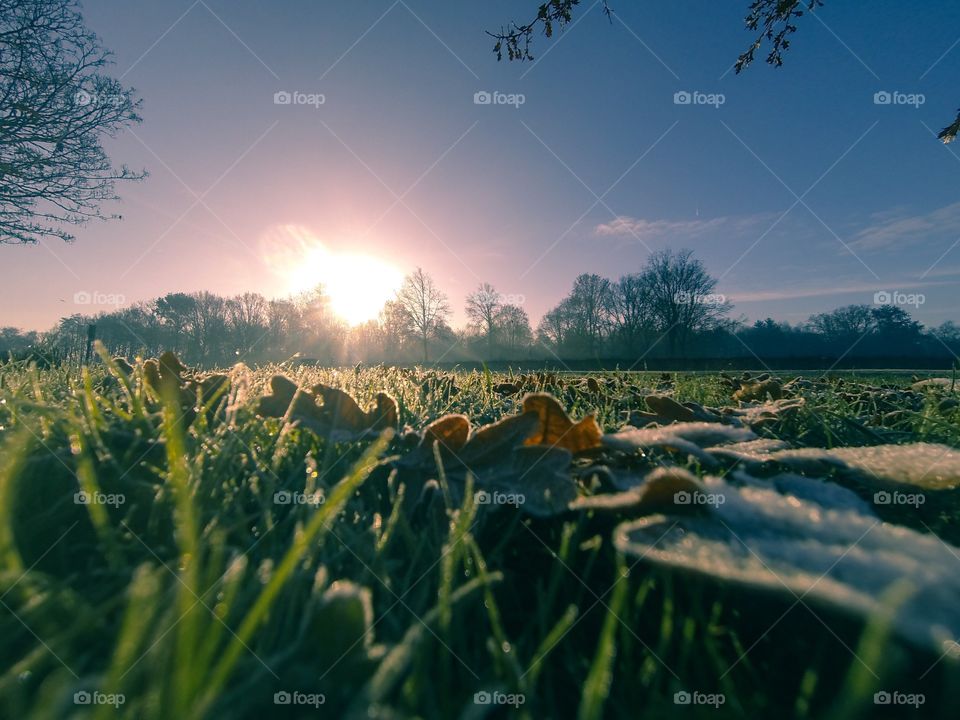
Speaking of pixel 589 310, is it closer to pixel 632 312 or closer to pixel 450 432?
pixel 632 312

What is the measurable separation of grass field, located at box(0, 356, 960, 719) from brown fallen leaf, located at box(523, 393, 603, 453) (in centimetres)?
8

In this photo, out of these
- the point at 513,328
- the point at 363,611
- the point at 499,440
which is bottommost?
the point at 363,611

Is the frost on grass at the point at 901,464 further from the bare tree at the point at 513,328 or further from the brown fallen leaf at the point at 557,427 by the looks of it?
the bare tree at the point at 513,328

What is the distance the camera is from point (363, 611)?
51 cm

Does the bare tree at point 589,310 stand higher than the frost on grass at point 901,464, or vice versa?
the bare tree at point 589,310

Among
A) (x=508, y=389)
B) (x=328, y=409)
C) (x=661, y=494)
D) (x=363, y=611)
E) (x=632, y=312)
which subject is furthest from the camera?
(x=632, y=312)

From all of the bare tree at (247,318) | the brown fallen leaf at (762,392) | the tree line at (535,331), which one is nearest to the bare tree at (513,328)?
the tree line at (535,331)

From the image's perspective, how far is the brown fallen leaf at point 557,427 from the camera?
1.06m

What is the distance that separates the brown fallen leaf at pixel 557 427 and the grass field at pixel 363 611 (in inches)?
3.1

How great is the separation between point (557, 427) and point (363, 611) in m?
0.66

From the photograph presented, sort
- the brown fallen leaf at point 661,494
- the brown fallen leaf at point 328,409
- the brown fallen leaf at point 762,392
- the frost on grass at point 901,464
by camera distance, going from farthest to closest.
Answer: the brown fallen leaf at point 762,392
the brown fallen leaf at point 328,409
the frost on grass at point 901,464
the brown fallen leaf at point 661,494

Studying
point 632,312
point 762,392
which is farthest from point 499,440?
point 632,312

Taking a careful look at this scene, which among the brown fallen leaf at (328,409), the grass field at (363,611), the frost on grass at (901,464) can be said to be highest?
the brown fallen leaf at (328,409)

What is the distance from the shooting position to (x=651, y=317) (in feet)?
169
